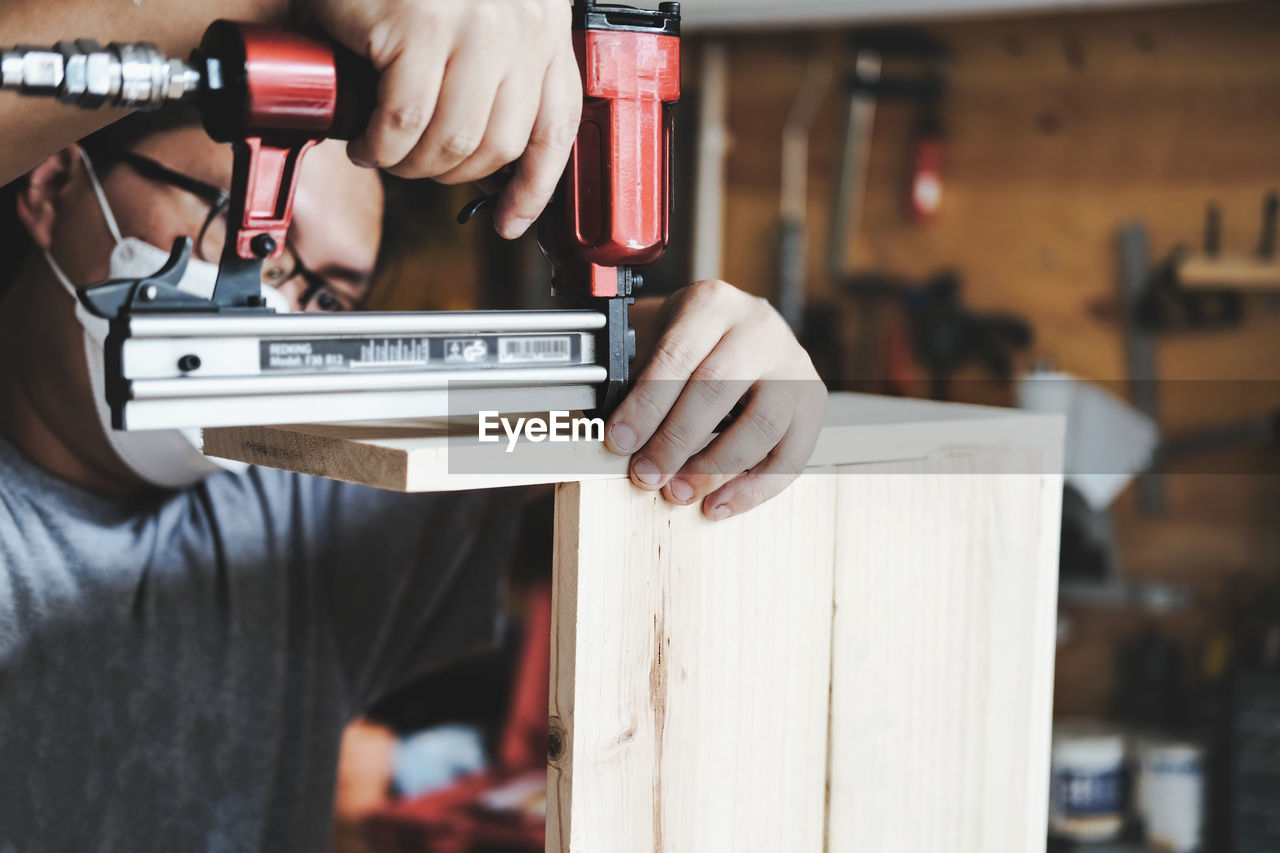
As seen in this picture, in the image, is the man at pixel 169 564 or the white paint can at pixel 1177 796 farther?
the white paint can at pixel 1177 796

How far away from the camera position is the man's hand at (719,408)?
26.3 inches

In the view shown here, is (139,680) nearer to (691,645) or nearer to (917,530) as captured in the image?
(691,645)

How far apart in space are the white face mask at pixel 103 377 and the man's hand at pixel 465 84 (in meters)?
0.37

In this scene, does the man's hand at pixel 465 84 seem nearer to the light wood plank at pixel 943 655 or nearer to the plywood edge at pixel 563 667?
the plywood edge at pixel 563 667

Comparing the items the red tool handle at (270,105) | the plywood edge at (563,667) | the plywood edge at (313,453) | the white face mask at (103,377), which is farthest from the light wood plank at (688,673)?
the white face mask at (103,377)

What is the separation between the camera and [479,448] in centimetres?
60

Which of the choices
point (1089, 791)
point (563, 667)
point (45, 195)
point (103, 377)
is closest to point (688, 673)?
point (563, 667)

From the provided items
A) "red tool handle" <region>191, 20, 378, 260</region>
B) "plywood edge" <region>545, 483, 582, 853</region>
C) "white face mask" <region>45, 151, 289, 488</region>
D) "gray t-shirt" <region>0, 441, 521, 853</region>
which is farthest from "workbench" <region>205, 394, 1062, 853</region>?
"gray t-shirt" <region>0, 441, 521, 853</region>

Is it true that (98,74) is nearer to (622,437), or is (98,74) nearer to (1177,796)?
(622,437)

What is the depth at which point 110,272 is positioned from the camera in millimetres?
973

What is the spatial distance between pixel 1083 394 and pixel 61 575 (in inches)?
72.8

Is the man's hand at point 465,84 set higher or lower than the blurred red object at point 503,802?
higher

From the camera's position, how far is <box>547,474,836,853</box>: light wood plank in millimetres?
645

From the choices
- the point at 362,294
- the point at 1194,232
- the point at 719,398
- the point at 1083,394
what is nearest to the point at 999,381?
the point at 1083,394
